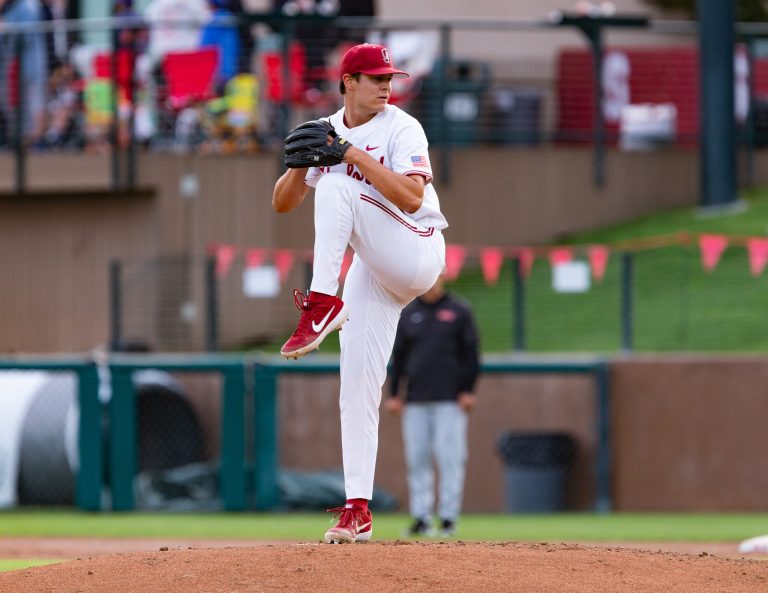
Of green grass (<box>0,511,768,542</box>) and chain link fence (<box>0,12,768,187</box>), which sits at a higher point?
chain link fence (<box>0,12,768,187</box>)

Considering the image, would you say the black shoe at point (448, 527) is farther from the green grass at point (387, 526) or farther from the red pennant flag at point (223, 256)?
the red pennant flag at point (223, 256)

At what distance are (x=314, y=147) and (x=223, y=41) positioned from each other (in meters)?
10.9

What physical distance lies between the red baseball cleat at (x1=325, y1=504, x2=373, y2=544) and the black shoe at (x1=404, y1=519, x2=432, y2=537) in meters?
4.60

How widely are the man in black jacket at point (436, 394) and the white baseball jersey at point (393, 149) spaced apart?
16.0 ft

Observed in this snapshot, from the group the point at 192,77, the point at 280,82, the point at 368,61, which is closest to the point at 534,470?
the point at 280,82

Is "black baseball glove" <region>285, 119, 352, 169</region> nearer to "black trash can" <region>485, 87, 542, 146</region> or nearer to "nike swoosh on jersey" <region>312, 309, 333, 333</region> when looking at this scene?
"nike swoosh on jersey" <region>312, 309, 333, 333</region>

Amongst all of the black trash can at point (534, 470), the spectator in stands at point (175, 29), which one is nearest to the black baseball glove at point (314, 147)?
the black trash can at point (534, 470)

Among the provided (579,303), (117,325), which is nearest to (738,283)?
(579,303)

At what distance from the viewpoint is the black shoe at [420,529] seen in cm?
1161

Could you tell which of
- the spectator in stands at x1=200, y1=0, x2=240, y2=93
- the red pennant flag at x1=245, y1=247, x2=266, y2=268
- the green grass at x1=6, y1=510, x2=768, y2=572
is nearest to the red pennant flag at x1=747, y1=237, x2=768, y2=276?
the green grass at x1=6, y1=510, x2=768, y2=572

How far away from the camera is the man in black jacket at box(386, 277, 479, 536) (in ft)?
38.8

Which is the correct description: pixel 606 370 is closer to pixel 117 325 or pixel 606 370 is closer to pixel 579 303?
pixel 579 303

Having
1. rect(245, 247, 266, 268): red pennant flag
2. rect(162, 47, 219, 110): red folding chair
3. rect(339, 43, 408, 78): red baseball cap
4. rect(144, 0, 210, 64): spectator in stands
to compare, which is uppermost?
rect(144, 0, 210, 64): spectator in stands

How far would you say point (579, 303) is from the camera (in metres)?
16.4
